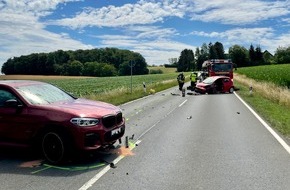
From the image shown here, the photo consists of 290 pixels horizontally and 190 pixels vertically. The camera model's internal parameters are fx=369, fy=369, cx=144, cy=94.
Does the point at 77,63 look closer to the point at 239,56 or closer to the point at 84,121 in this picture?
the point at 239,56

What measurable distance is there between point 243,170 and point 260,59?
153788 millimetres

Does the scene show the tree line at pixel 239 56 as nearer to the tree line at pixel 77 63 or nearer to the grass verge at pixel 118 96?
the tree line at pixel 77 63

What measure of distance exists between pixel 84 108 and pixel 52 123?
713 millimetres

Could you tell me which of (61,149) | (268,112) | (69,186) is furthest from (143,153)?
(268,112)

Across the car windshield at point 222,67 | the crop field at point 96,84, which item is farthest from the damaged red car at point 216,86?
the crop field at point 96,84

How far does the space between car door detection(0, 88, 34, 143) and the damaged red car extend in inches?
875

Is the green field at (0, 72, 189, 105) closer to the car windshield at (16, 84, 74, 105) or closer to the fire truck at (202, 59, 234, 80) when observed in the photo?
the fire truck at (202, 59, 234, 80)

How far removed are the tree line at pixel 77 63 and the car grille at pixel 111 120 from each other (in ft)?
279

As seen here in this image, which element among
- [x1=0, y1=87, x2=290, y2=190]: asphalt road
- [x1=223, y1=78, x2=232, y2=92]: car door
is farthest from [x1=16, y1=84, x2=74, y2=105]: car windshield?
[x1=223, y1=78, x2=232, y2=92]: car door

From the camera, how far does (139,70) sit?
470 ft

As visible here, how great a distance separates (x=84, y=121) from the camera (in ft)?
22.3

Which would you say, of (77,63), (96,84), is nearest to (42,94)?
(96,84)

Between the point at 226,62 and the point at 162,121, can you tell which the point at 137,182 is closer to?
the point at 162,121

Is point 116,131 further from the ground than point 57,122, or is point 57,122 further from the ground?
point 57,122
